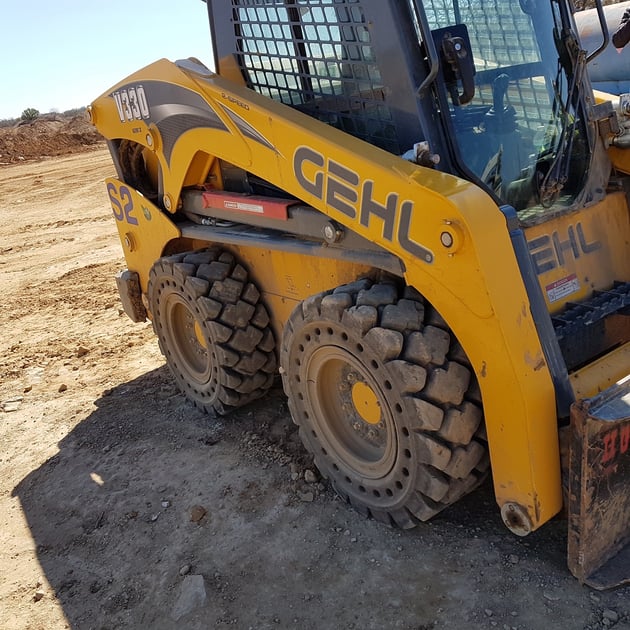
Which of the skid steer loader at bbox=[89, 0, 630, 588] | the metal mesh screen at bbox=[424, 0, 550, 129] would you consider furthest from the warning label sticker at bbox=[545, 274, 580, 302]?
the metal mesh screen at bbox=[424, 0, 550, 129]

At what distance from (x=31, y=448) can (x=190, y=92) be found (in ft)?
8.03

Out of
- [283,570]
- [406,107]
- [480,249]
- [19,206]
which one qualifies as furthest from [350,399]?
[19,206]

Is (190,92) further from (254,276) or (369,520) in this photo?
(369,520)

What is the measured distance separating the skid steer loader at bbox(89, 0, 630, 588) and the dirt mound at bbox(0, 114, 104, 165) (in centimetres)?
2083

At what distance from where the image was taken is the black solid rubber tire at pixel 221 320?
12.7 feet

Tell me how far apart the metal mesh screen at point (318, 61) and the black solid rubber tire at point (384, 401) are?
0.77 meters

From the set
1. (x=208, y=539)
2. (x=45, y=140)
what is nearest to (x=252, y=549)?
(x=208, y=539)

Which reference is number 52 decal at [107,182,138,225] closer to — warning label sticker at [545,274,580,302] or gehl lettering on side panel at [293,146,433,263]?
gehl lettering on side panel at [293,146,433,263]

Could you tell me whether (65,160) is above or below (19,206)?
above

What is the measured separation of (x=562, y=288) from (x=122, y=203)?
9.78 ft

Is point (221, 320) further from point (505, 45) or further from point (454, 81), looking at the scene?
point (505, 45)

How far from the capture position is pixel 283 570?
112 inches

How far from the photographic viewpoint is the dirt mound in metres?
23.0

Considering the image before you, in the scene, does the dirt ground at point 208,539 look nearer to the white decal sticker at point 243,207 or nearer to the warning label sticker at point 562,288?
the warning label sticker at point 562,288
